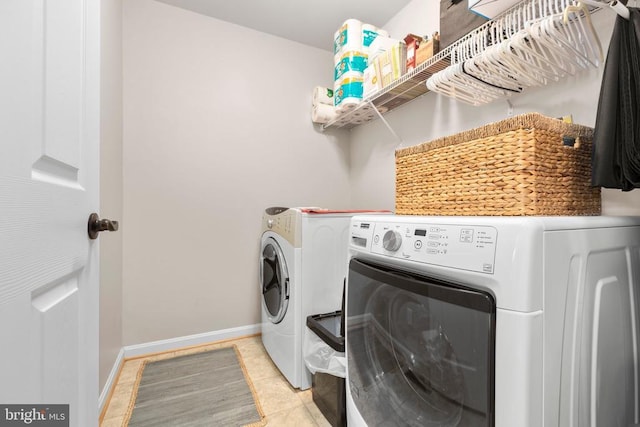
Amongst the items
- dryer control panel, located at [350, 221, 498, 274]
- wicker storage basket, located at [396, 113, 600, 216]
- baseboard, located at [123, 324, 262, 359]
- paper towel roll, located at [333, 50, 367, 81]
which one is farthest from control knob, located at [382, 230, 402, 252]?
baseboard, located at [123, 324, 262, 359]

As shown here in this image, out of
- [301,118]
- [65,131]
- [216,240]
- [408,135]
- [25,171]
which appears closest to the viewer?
[25,171]

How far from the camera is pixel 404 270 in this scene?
2.64 feet

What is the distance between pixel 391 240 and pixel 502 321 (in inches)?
13.7

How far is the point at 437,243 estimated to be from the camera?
706mm

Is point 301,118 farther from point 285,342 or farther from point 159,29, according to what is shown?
point 285,342

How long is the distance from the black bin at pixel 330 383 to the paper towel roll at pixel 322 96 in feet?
5.88

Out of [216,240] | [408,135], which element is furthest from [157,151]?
[408,135]

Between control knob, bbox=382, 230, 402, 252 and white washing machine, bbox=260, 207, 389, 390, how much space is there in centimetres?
73

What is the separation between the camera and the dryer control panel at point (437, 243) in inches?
24.0

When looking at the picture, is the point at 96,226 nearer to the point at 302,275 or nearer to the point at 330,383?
the point at 302,275

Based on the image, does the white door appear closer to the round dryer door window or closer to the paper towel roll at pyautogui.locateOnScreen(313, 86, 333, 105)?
the round dryer door window

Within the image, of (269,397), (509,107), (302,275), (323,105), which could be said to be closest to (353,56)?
(323,105)

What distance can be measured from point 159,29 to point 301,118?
48.6 inches

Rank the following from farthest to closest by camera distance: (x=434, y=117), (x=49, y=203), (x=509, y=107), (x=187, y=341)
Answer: (x=187, y=341) → (x=434, y=117) → (x=509, y=107) → (x=49, y=203)
